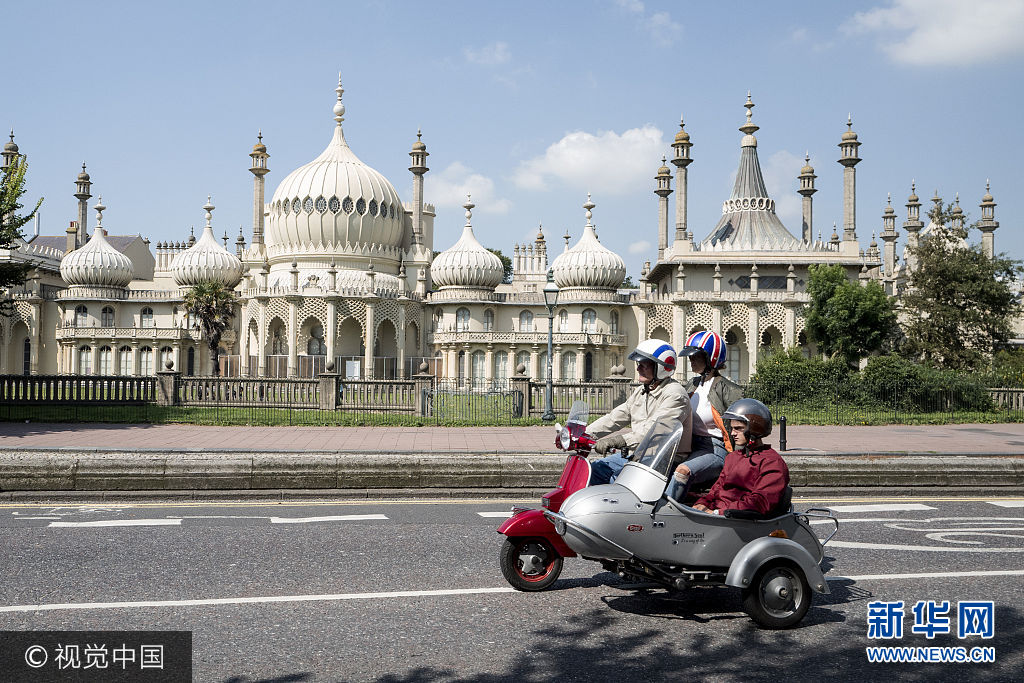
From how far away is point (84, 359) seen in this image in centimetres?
5562

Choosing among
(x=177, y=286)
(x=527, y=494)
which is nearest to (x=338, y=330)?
(x=177, y=286)

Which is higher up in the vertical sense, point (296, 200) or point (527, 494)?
point (296, 200)

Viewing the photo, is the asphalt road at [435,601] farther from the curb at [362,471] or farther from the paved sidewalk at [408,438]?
the paved sidewalk at [408,438]

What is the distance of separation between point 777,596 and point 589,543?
4.26 ft

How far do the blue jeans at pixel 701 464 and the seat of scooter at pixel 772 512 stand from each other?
0.36m

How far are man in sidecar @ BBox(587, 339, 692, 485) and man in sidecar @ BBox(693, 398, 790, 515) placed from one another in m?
0.49

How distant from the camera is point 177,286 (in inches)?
2382

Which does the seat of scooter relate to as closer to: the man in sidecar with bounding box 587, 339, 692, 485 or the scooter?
the scooter

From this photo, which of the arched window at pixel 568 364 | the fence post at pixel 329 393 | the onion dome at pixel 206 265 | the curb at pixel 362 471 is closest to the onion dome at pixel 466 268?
the arched window at pixel 568 364

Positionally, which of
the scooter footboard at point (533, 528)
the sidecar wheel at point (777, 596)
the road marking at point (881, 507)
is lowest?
the road marking at point (881, 507)

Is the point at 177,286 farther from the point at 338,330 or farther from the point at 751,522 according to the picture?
the point at 751,522

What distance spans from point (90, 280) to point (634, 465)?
58.9 metres

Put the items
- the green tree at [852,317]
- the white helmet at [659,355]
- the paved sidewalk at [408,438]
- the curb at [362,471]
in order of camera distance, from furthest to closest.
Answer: the green tree at [852,317] < the paved sidewalk at [408,438] < the curb at [362,471] < the white helmet at [659,355]

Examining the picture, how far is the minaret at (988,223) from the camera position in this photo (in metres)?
56.1
